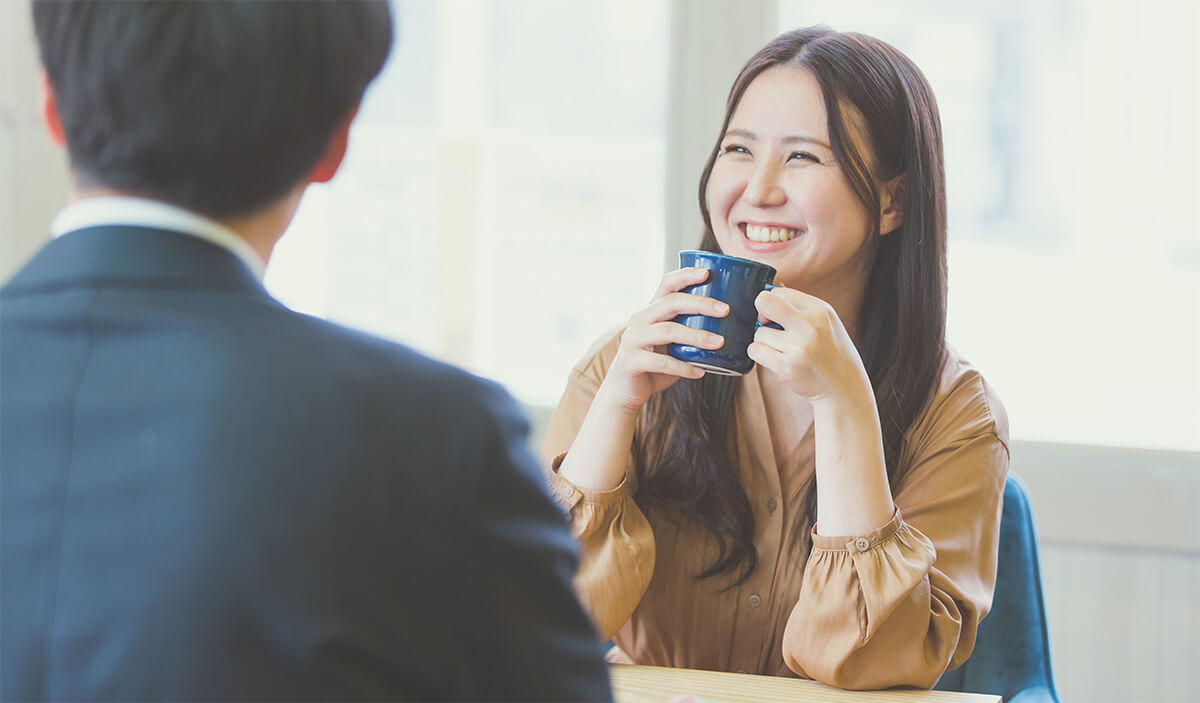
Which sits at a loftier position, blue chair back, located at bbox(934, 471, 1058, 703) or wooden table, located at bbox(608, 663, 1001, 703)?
wooden table, located at bbox(608, 663, 1001, 703)

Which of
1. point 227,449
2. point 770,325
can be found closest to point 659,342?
point 770,325

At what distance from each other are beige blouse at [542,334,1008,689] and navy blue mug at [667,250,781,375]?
0.72 feet

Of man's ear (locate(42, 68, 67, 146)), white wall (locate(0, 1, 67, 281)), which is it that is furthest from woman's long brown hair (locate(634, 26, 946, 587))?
white wall (locate(0, 1, 67, 281))

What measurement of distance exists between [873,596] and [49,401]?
0.82m

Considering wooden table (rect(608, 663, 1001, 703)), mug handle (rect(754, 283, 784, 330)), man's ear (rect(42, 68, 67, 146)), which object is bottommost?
wooden table (rect(608, 663, 1001, 703))

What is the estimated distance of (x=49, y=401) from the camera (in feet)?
1.70

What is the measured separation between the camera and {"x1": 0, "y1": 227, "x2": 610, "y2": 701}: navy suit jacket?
49 centimetres

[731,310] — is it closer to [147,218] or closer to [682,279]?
[682,279]

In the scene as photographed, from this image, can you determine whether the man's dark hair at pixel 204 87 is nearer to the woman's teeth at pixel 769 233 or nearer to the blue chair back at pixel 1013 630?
the woman's teeth at pixel 769 233

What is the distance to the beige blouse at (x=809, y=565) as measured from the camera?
1106mm

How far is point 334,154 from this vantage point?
1.98 feet

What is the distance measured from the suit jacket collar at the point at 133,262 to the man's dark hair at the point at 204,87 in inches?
1.0

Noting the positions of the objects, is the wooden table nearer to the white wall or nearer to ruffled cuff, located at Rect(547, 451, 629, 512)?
ruffled cuff, located at Rect(547, 451, 629, 512)

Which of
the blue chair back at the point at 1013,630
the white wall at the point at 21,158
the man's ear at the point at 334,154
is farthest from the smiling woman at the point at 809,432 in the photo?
the white wall at the point at 21,158
